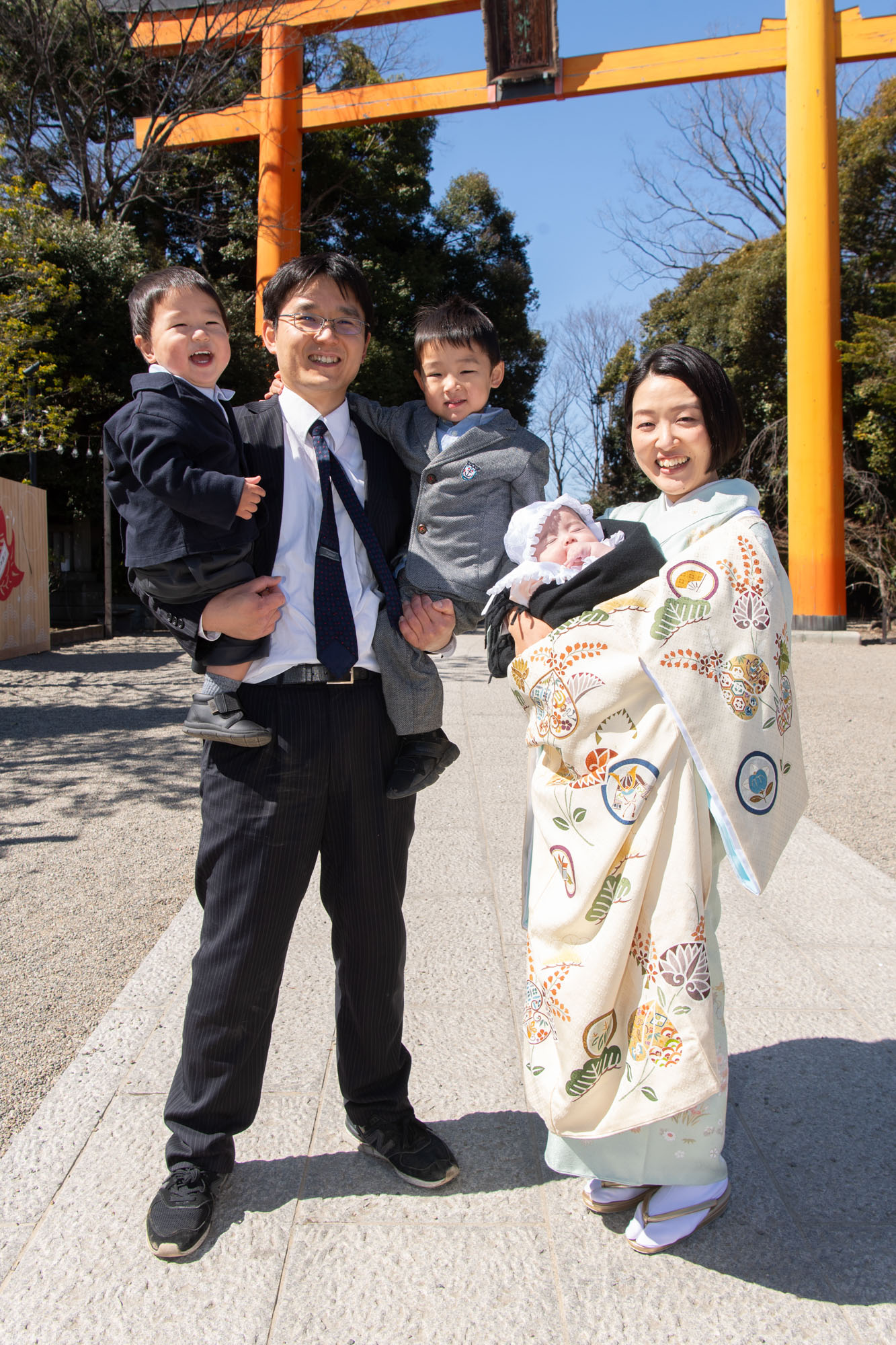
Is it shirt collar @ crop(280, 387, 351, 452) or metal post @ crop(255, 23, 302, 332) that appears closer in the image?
shirt collar @ crop(280, 387, 351, 452)

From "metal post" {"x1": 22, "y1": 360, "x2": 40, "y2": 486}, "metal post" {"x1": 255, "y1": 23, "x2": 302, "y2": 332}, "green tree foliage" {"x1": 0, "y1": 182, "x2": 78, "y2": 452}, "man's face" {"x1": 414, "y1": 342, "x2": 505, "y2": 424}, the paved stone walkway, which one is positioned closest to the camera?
the paved stone walkway

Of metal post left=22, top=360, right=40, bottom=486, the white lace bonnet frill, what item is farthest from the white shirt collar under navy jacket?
metal post left=22, top=360, right=40, bottom=486

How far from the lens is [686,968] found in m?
1.57

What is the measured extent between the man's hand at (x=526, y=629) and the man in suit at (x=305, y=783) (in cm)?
14

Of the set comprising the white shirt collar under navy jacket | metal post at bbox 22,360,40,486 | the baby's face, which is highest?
metal post at bbox 22,360,40,486

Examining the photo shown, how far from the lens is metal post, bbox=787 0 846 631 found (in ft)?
35.6

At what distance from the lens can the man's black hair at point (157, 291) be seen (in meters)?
1.75

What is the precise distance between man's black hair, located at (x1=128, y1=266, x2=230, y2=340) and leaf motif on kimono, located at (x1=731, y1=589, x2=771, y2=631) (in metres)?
1.11

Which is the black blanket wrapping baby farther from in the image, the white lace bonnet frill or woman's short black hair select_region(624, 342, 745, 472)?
woman's short black hair select_region(624, 342, 745, 472)

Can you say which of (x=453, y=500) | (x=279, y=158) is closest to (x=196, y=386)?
(x=453, y=500)

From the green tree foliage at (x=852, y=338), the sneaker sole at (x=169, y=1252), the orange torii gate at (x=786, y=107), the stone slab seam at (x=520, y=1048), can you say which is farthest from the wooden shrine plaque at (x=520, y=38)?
the sneaker sole at (x=169, y=1252)

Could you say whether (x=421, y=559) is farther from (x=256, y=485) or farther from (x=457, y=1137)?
(x=457, y=1137)

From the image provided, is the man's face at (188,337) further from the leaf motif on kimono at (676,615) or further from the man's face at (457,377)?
the leaf motif on kimono at (676,615)

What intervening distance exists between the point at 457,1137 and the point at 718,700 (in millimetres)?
1173
